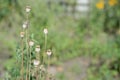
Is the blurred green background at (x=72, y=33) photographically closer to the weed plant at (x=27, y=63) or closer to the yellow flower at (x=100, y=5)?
the yellow flower at (x=100, y=5)

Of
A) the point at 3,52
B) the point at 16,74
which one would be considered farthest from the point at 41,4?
the point at 16,74

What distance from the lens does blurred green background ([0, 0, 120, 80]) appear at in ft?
17.5

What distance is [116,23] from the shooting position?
6609mm

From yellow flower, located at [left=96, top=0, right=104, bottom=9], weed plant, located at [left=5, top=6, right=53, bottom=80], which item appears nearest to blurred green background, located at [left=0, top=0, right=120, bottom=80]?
yellow flower, located at [left=96, top=0, right=104, bottom=9]

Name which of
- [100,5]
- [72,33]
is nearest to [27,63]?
[72,33]

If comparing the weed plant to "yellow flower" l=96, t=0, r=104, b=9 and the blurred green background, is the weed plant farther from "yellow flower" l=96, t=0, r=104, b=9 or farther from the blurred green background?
"yellow flower" l=96, t=0, r=104, b=9

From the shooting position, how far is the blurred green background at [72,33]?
17.5 ft

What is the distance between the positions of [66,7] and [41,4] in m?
1.39

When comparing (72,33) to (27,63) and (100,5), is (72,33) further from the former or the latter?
(27,63)

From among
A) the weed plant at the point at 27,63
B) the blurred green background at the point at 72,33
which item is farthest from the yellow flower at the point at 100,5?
the weed plant at the point at 27,63

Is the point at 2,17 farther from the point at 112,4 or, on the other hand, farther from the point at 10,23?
the point at 112,4

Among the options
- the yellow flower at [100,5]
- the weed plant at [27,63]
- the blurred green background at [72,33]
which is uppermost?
the weed plant at [27,63]

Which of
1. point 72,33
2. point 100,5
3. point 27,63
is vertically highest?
point 27,63

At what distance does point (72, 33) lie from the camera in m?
6.58
